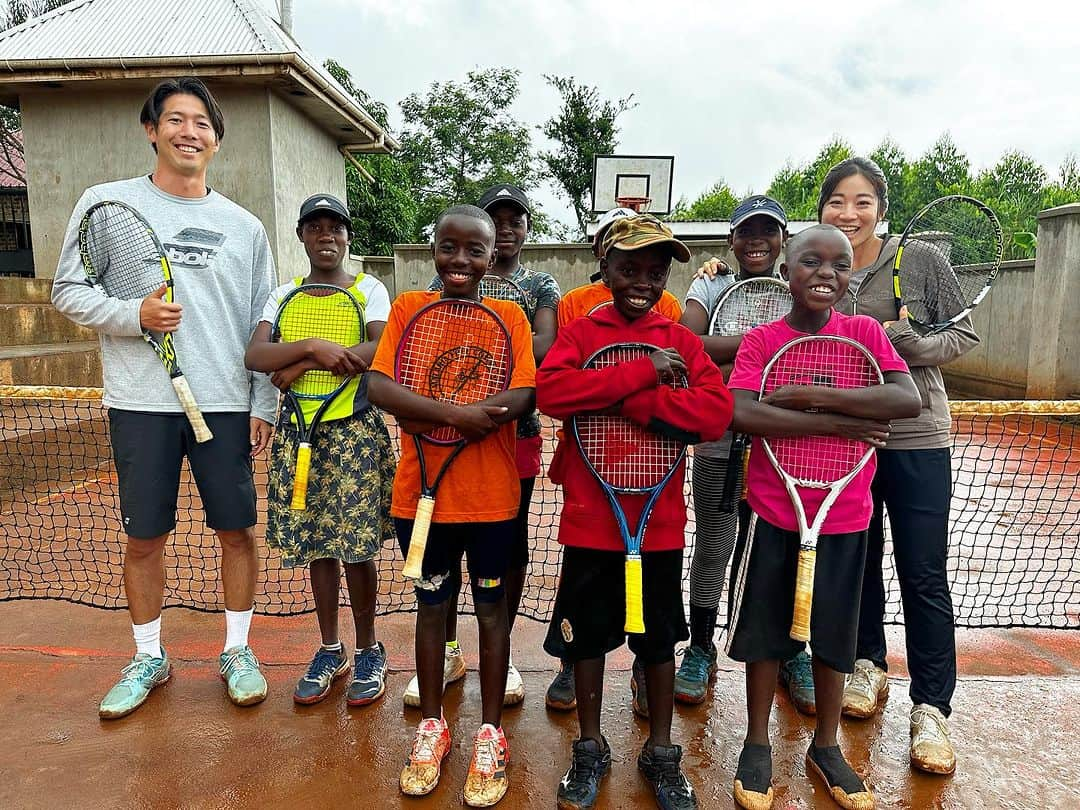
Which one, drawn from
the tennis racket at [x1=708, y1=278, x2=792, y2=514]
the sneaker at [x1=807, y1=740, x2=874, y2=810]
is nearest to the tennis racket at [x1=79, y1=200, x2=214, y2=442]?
the tennis racket at [x1=708, y1=278, x2=792, y2=514]

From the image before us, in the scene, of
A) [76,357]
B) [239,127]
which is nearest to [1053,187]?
[239,127]

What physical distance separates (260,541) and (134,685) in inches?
89.5

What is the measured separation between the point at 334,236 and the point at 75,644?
2.37m

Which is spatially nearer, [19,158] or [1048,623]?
[1048,623]

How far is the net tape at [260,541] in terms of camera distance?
3938 mm

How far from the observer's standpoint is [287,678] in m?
3.09

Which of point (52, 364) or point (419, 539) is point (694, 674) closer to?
point (419, 539)

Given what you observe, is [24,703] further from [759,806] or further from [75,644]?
[759,806]

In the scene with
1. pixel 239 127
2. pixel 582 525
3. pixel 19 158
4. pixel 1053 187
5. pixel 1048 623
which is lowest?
pixel 1048 623

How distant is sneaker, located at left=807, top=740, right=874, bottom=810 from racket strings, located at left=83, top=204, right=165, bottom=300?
302 centimetres

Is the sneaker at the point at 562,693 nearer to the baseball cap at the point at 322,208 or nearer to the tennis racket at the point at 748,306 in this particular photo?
the tennis racket at the point at 748,306

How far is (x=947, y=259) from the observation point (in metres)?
2.66

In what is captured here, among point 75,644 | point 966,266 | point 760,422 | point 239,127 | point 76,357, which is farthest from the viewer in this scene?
point 239,127

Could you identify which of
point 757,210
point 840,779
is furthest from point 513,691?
point 757,210
